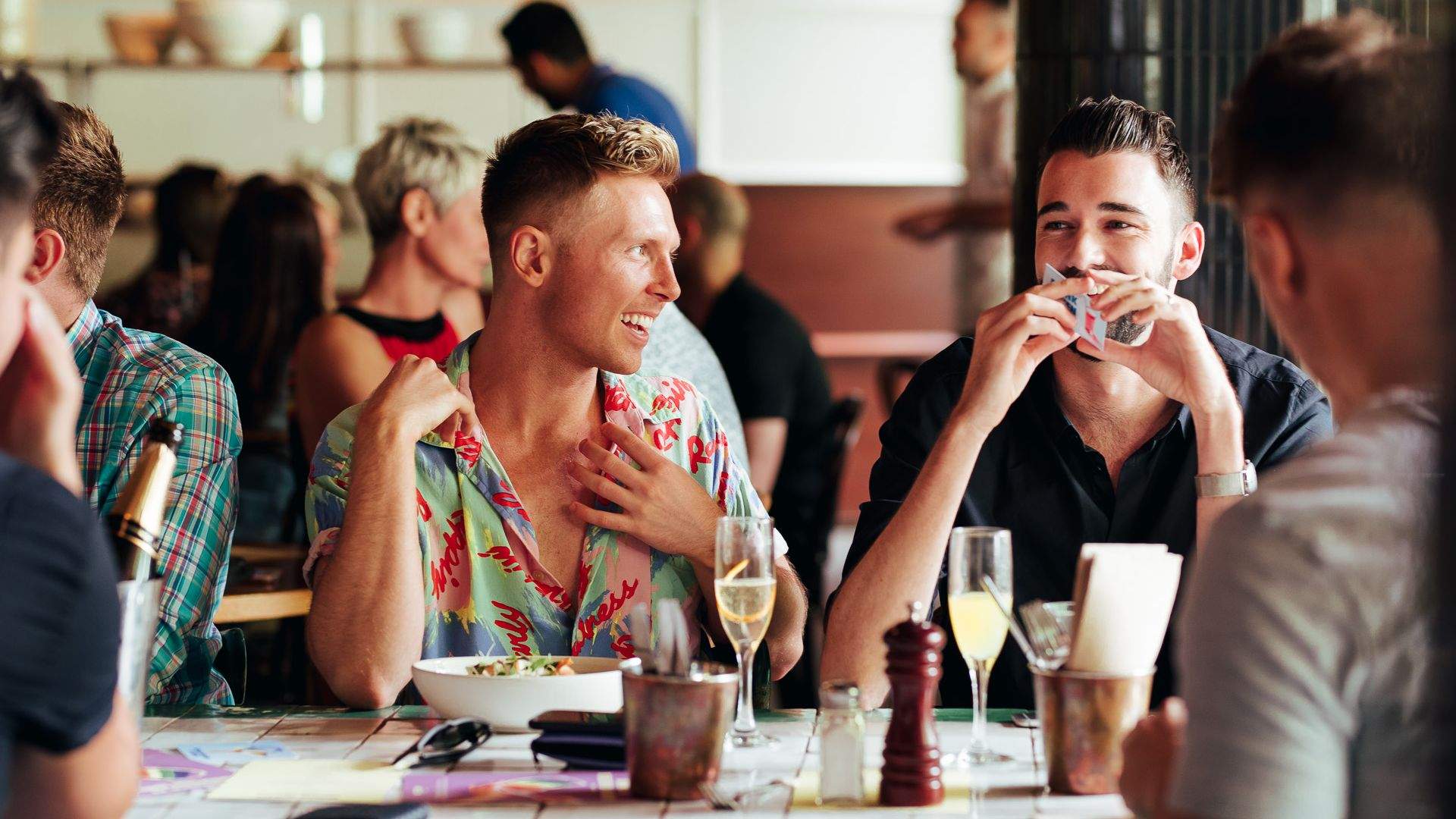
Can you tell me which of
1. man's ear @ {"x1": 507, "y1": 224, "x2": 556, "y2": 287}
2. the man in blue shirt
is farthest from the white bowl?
the man in blue shirt

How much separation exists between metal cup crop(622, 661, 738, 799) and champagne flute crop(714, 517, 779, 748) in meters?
0.20

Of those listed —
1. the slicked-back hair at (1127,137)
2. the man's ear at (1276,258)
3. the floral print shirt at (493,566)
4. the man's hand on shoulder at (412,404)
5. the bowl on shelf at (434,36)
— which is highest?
the bowl on shelf at (434,36)

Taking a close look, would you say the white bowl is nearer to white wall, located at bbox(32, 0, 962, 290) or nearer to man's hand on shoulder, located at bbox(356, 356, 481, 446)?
man's hand on shoulder, located at bbox(356, 356, 481, 446)

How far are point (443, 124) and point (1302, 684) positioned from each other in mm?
2955

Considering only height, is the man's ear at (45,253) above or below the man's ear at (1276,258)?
above

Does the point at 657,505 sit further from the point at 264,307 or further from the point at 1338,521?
the point at 264,307

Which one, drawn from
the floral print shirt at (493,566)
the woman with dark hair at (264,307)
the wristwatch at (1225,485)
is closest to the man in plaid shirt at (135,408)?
the floral print shirt at (493,566)

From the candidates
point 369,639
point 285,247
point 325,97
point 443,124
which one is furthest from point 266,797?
point 325,97

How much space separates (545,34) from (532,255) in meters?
1.92

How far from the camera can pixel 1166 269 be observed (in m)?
2.10

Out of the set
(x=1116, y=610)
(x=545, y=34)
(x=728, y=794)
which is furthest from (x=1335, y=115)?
(x=545, y=34)

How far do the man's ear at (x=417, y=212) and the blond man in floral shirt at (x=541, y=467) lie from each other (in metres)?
1.23

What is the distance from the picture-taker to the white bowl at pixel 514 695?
5.10 feet

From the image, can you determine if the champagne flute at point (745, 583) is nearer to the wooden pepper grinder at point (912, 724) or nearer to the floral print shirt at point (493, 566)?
the wooden pepper grinder at point (912, 724)
